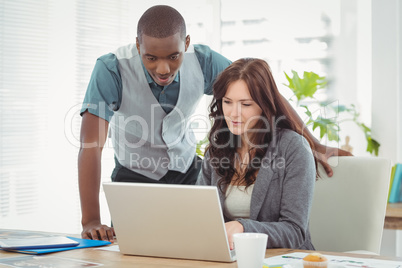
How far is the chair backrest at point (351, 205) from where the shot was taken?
1790 millimetres

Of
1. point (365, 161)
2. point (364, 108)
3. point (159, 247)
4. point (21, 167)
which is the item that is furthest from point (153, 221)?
point (364, 108)

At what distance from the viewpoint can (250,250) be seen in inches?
43.7

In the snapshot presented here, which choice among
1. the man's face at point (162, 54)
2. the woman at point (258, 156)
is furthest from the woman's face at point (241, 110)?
the man's face at point (162, 54)

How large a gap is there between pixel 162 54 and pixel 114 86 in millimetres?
366

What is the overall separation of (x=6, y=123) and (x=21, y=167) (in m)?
0.31

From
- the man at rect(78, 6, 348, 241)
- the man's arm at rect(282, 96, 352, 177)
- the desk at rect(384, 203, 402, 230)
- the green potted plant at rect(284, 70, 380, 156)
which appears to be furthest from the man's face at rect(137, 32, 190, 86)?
the green potted plant at rect(284, 70, 380, 156)

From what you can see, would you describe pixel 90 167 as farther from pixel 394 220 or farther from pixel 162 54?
pixel 394 220

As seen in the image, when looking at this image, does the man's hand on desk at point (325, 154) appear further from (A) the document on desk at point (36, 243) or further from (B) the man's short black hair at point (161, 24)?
(A) the document on desk at point (36, 243)

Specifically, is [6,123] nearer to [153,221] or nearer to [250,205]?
[250,205]

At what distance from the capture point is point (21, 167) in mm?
3514

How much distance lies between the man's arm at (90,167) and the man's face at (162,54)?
0.32m

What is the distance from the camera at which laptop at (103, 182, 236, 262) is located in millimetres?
1214

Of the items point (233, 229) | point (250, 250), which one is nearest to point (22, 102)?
point (233, 229)

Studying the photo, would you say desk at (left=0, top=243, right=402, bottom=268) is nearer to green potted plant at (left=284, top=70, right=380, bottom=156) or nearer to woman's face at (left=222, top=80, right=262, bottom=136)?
woman's face at (left=222, top=80, right=262, bottom=136)
